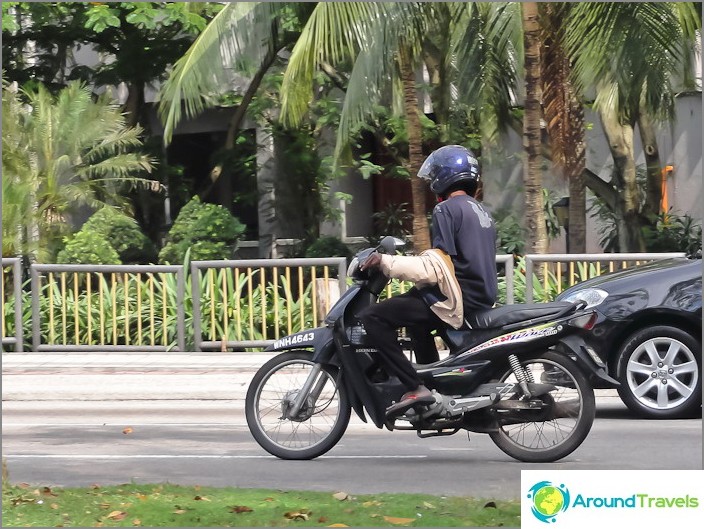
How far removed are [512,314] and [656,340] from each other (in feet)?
7.30

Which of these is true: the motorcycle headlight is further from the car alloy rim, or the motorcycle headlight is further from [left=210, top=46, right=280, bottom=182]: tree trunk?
[left=210, top=46, right=280, bottom=182]: tree trunk

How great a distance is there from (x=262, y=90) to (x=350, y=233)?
385 centimetres

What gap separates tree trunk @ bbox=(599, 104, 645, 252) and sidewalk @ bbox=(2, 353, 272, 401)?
851cm

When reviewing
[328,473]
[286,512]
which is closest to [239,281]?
[328,473]

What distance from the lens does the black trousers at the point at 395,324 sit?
7.45 m

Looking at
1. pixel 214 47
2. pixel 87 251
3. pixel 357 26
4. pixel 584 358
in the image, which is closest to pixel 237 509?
pixel 584 358

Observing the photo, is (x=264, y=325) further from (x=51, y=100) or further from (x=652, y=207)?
(x=652, y=207)

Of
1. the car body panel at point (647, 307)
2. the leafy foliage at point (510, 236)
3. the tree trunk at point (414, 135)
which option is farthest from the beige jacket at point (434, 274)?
the leafy foliage at point (510, 236)

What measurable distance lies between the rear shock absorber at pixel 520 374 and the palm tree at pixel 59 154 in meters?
10.7

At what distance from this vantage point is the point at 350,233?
24.1 m

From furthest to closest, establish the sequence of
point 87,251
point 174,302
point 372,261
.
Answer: point 87,251 < point 174,302 < point 372,261

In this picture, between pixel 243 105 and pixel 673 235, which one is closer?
pixel 673 235

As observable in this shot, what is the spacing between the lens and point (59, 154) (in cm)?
1878

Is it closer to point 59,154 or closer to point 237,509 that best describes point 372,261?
point 237,509
